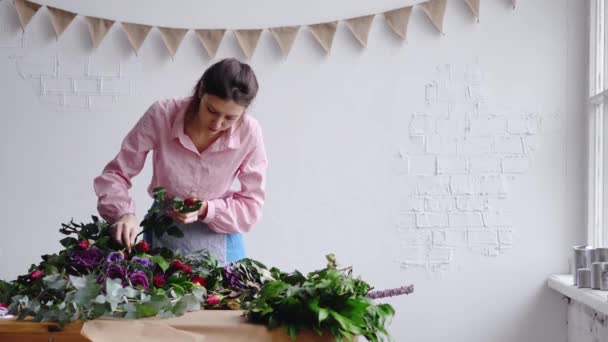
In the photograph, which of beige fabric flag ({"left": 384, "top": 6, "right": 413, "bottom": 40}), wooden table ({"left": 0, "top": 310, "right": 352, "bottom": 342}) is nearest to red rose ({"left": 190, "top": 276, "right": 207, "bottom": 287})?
wooden table ({"left": 0, "top": 310, "right": 352, "bottom": 342})

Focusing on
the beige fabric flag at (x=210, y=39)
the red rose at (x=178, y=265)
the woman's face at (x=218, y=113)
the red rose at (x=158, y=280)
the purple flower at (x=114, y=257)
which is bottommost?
the red rose at (x=158, y=280)

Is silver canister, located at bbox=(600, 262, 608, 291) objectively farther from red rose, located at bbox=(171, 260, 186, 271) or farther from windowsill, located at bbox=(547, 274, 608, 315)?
red rose, located at bbox=(171, 260, 186, 271)

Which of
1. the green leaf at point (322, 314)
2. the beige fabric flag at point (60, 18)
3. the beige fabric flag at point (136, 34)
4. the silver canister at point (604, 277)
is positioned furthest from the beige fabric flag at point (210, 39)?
the green leaf at point (322, 314)

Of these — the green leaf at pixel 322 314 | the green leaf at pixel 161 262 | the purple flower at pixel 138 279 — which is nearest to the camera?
the green leaf at pixel 322 314

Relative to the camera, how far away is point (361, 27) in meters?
3.72

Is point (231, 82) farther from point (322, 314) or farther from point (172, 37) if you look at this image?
point (172, 37)

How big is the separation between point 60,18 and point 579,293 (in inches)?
98.4

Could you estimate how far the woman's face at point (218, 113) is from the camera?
2.07m

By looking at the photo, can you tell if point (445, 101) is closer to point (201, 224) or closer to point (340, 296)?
point (201, 224)

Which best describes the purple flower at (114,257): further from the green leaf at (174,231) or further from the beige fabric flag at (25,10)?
the beige fabric flag at (25,10)

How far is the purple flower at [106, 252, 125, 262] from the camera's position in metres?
1.63

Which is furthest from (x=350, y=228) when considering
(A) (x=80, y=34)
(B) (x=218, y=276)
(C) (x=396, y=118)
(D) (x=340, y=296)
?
(D) (x=340, y=296)

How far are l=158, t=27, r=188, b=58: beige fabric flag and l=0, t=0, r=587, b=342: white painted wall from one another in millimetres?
39

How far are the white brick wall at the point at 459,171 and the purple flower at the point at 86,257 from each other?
2.23 meters
